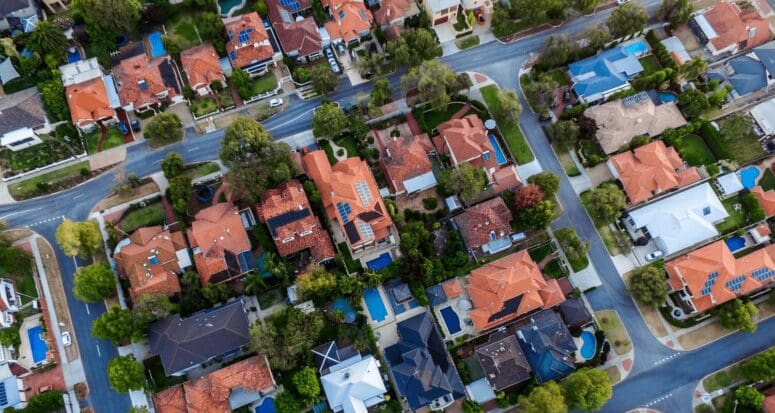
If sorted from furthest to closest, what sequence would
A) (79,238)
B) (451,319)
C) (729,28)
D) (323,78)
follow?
(729,28) → (323,78) → (451,319) → (79,238)

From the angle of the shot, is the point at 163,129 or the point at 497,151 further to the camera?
the point at 497,151

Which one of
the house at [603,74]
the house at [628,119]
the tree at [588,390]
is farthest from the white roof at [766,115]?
the tree at [588,390]

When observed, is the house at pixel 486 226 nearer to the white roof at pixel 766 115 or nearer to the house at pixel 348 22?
the house at pixel 348 22

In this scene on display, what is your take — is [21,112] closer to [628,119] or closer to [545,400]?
[545,400]

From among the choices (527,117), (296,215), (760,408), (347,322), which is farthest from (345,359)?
(760,408)

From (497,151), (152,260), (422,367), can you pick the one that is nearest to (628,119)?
(497,151)

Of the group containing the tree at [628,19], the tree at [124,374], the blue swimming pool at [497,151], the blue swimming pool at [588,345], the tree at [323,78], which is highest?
the tree at [323,78]

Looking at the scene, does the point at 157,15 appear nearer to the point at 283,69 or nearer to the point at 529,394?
the point at 283,69
